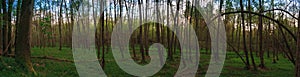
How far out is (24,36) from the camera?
9.58 m

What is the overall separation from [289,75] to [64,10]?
2676 centimetres

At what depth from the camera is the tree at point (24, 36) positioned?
948cm

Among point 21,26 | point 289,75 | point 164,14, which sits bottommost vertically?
point 289,75

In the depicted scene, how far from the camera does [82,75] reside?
11.4 metres

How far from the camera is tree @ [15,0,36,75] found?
948 cm

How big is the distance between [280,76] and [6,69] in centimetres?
1201

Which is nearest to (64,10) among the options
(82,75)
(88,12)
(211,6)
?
(88,12)

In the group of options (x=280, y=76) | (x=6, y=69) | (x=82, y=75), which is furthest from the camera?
(x=280, y=76)

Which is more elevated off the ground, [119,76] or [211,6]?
[211,6]

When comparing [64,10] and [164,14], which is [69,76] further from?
[64,10]

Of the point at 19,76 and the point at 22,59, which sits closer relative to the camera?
the point at 19,76

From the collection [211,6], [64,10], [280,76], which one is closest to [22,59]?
[280,76]

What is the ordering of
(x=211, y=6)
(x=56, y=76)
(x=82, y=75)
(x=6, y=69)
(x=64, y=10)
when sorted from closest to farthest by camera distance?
(x=6, y=69), (x=56, y=76), (x=82, y=75), (x=211, y=6), (x=64, y=10)

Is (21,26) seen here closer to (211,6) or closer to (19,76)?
(19,76)
